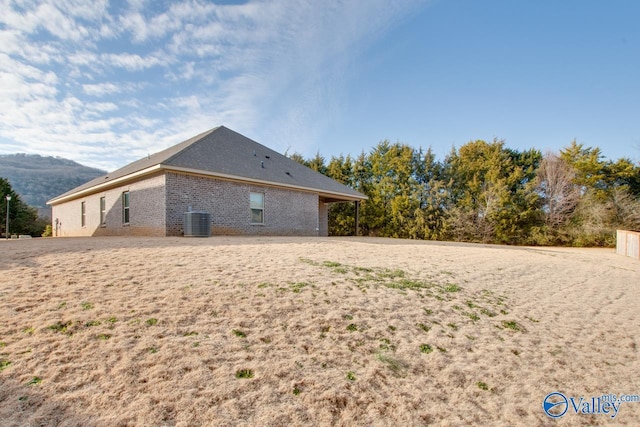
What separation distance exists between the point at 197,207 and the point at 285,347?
10435 millimetres

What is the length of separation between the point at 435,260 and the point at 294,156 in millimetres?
23437

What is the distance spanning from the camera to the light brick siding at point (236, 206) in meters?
12.0

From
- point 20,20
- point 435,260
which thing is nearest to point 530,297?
point 435,260

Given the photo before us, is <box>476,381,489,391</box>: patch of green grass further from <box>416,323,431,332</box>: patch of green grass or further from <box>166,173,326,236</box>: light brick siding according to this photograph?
<box>166,173,326,236</box>: light brick siding

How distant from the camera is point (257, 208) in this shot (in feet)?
48.5

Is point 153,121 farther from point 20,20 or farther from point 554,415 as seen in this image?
point 554,415

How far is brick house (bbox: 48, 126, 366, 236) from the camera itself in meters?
12.1

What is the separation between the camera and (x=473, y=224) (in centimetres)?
2428

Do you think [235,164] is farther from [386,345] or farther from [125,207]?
[386,345]

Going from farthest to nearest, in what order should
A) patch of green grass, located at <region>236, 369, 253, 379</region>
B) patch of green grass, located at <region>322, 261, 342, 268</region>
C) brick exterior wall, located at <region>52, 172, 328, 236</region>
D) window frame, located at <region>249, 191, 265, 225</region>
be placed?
window frame, located at <region>249, 191, 265, 225</region>, brick exterior wall, located at <region>52, 172, 328, 236</region>, patch of green grass, located at <region>322, 261, 342, 268</region>, patch of green grass, located at <region>236, 369, 253, 379</region>

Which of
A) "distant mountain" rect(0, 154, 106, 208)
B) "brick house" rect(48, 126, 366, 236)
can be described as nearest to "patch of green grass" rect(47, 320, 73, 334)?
"brick house" rect(48, 126, 366, 236)

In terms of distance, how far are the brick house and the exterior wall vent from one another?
24cm

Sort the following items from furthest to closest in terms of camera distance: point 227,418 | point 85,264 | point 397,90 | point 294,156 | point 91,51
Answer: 1. point 294,156
2. point 397,90
3. point 91,51
4. point 85,264
5. point 227,418

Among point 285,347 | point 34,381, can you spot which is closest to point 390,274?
point 285,347
